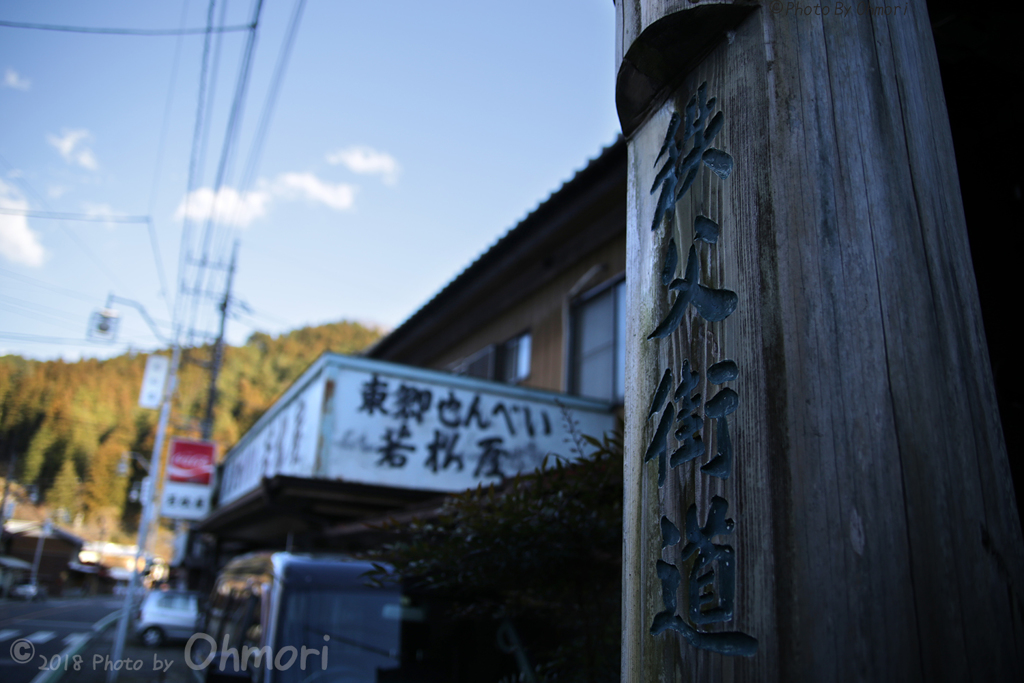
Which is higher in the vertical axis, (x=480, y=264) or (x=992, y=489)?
(x=480, y=264)

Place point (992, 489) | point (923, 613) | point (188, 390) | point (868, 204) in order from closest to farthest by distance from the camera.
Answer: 1. point (923, 613)
2. point (992, 489)
3. point (868, 204)
4. point (188, 390)

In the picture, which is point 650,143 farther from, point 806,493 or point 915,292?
point 806,493

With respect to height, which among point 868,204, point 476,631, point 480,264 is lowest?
point 476,631

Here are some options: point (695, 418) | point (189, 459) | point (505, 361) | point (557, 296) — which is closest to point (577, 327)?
point (557, 296)

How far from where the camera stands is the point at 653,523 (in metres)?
1.61

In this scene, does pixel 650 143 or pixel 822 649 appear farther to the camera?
pixel 650 143

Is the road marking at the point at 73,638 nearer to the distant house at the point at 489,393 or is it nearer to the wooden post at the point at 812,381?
the distant house at the point at 489,393

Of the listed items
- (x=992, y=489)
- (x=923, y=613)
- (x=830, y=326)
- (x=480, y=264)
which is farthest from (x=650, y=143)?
(x=480, y=264)

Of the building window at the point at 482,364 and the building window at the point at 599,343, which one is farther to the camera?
the building window at the point at 482,364

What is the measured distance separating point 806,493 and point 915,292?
0.52 m

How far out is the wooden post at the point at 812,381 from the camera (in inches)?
48.1

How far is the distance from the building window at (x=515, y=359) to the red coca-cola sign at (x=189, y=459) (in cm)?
1002

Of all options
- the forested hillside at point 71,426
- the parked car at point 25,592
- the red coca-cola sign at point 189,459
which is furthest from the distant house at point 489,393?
the parked car at point 25,592

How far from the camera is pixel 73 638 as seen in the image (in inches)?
770
